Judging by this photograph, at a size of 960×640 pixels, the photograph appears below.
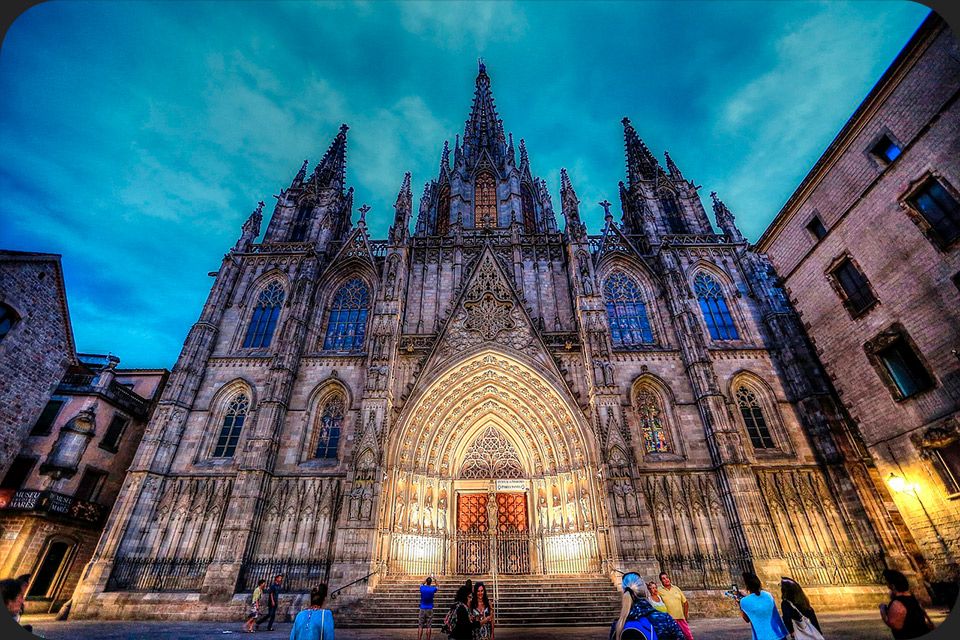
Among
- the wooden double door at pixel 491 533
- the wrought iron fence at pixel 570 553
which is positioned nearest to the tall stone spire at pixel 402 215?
the wooden double door at pixel 491 533

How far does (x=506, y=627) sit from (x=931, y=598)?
1216cm

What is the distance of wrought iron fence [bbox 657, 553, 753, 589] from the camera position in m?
12.7

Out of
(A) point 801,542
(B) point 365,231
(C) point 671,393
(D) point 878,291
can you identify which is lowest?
(A) point 801,542

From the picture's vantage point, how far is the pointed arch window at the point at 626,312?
18.3m

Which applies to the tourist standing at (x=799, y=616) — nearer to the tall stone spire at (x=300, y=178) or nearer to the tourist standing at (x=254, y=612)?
the tourist standing at (x=254, y=612)

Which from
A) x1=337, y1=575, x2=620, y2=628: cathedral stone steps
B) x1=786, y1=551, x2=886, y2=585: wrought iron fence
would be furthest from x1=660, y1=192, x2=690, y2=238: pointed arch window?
x1=337, y1=575, x2=620, y2=628: cathedral stone steps

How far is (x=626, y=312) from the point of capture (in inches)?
755

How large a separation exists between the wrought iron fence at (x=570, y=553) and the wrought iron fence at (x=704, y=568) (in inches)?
87.3

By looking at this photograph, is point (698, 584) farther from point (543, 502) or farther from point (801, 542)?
point (543, 502)

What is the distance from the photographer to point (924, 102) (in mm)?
10867

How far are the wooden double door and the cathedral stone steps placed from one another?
1868mm

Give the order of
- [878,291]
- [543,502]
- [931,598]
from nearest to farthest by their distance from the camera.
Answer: [931,598]
[878,291]
[543,502]

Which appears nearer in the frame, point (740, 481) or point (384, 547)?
point (384, 547)

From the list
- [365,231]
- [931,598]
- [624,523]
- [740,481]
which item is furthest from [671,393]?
[365,231]
